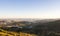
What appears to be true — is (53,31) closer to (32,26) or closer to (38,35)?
(38,35)

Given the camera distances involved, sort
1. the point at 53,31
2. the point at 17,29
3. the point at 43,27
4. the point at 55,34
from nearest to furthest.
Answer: the point at 55,34, the point at 53,31, the point at 43,27, the point at 17,29

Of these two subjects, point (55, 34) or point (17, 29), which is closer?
point (55, 34)

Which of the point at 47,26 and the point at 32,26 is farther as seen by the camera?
the point at 32,26

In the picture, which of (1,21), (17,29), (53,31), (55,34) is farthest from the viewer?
(1,21)

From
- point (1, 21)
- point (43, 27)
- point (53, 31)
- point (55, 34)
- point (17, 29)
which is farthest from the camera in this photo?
point (1, 21)

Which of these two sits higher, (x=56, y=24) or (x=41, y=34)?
(x=56, y=24)

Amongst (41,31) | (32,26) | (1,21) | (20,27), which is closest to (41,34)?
(41,31)

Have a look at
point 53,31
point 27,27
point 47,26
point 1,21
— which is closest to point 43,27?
point 47,26

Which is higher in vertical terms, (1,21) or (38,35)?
(1,21)

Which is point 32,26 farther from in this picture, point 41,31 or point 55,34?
point 55,34
